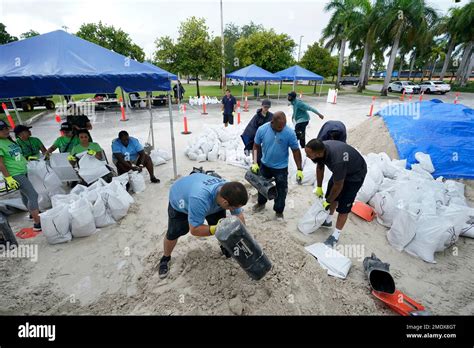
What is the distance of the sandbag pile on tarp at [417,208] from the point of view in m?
3.02

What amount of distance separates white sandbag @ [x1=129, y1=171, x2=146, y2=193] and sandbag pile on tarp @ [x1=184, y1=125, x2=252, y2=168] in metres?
1.88

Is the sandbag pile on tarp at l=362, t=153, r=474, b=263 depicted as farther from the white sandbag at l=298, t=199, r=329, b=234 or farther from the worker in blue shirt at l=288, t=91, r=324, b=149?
the worker in blue shirt at l=288, t=91, r=324, b=149

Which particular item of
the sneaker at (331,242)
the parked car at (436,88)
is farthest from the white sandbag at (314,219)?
the parked car at (436,88)

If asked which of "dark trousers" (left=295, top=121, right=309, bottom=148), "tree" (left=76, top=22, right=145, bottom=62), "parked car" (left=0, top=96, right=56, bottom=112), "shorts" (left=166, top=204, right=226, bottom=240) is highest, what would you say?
"tree" (left=76, top=22, right=145, bottom=62)

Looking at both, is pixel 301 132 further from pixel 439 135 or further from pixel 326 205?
pixel 326 205

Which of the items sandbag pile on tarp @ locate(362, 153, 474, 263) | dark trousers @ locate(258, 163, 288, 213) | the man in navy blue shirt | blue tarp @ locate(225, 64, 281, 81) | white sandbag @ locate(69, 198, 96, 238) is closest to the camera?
sandbag pile on tarp @ locate(362, 153, 474, 263)

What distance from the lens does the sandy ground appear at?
233 centimetres

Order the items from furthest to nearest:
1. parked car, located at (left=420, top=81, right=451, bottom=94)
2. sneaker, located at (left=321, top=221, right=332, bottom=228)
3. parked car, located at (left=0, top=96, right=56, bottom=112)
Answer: parked car, located at (left=420, top=81, right=451, bottom=94) < parked car, located at (left=0, top=96, right=56, bottom=112) < sneaker, located at (left=321, top=221, right=332, bottom=228)

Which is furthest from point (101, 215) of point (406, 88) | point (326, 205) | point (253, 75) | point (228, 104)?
point (406, 88)

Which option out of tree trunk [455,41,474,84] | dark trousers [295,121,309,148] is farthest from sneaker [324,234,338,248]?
tree trunk [455,41,474,84]

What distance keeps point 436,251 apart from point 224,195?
318 centimetres

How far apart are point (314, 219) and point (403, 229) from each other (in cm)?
113
